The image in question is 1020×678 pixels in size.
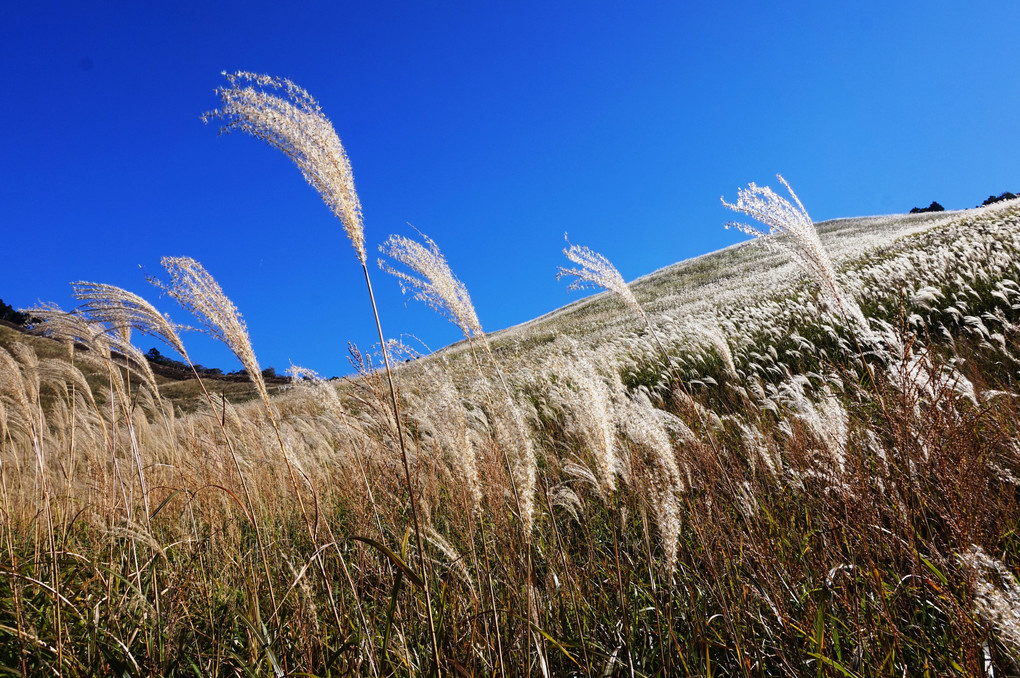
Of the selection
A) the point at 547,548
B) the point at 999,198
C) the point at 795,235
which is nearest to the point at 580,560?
the point at 547,548

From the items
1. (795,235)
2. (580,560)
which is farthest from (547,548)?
(795,235)

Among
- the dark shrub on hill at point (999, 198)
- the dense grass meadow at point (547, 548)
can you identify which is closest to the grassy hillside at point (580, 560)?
the dense grass meadow at point (547, 548)

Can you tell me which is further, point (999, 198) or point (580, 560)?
point (999, 198)

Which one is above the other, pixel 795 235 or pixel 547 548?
pixel 795 235

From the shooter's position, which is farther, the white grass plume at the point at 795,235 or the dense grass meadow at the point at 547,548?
the white grass plume at the point at 795,235

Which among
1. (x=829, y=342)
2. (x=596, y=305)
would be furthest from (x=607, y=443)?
(x=596, y=305)

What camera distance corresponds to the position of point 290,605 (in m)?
2.40

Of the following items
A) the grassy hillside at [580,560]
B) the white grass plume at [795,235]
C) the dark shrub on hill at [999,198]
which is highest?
the dark shrub on hill at [999,198]

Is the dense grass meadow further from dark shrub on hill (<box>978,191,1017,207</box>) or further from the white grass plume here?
dark shrub on hill (<box>978,191,1017,207</box>)

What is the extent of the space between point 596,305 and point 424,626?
3660cm

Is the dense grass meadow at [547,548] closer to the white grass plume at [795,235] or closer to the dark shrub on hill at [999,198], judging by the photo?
the white grass plume at [795,235]

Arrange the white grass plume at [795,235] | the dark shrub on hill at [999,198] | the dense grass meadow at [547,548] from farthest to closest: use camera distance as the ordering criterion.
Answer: the dark shrub on hill at [999,198] → the white grass plume at [795,235] → the dense grass meadow at [547,548]

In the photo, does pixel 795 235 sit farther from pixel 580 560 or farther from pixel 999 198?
pixel 999 198

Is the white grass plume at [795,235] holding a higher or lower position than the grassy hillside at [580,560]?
higher
